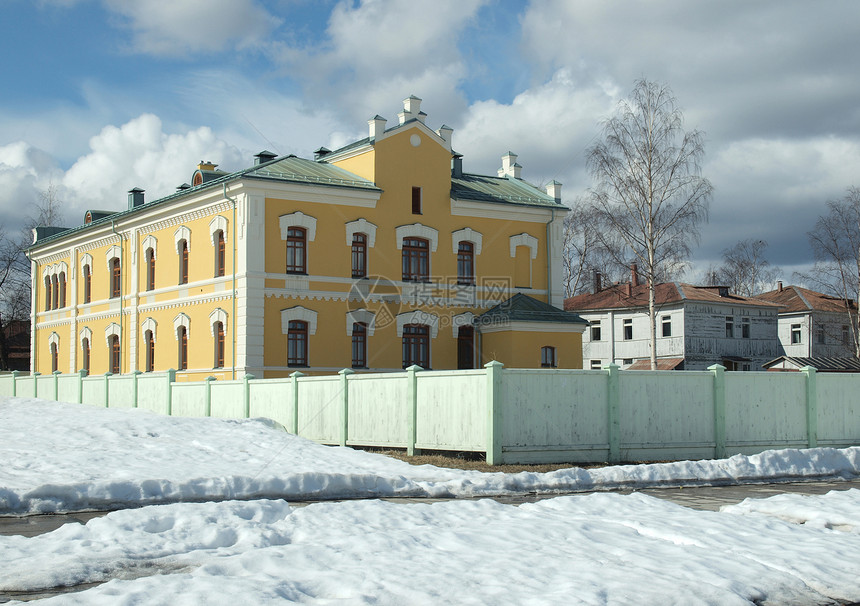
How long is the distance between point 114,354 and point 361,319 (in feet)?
39.1

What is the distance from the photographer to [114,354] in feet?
117

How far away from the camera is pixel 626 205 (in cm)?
3456

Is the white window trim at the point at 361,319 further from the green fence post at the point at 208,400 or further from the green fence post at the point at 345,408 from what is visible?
the green fence post at the point at 345,408

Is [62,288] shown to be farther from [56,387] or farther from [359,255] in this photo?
[359,255]

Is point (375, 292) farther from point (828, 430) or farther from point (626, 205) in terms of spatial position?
point (828, 430)

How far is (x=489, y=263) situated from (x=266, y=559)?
2542 centimetres

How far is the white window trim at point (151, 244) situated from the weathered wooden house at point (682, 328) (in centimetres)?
2552

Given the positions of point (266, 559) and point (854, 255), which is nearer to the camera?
point (266, 559)

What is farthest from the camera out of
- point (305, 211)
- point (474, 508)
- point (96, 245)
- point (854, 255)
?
point (854, 255)

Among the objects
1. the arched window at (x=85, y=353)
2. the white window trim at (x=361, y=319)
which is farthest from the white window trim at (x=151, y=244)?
the white window trim at (x=361, y=319)

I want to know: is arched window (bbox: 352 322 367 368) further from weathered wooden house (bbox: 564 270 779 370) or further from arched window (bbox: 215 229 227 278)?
weathered wooden house (bbox: 564 270 779 370)

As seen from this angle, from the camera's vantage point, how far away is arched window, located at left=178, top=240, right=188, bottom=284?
104ft

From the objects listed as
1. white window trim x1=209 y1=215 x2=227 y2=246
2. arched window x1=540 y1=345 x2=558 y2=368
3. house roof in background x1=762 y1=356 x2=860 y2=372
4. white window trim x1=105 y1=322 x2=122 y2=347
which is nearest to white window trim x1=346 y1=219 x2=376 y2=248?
white window trim x1=209 y1=215 x2=227 y2=246

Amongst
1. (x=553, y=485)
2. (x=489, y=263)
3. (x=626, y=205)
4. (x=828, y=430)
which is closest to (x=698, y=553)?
(x=553, y=485)
